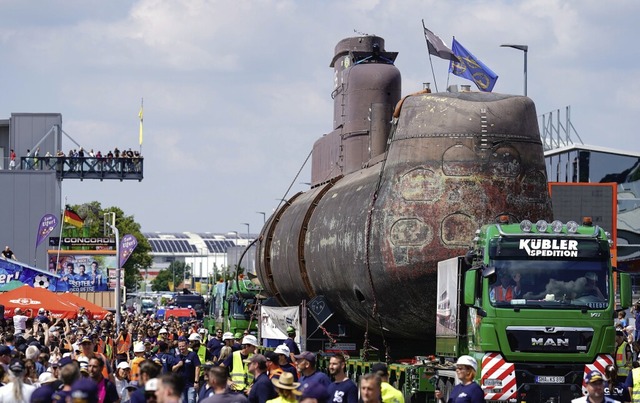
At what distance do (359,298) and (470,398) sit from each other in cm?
883

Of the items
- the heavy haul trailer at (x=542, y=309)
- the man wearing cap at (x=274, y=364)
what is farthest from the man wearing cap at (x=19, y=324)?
the man wearing cap at (x=274, y=364)

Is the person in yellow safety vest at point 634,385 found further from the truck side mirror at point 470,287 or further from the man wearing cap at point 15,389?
the man wearing cap at point 15,389

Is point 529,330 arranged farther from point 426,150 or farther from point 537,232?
point 426,150

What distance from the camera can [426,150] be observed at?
20.4m

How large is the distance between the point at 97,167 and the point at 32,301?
137 feet

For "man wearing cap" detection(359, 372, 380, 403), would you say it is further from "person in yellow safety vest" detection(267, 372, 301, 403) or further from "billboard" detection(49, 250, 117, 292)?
"billboard" detection(49, 250, 117, 292)

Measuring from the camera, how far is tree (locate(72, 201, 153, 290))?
110m

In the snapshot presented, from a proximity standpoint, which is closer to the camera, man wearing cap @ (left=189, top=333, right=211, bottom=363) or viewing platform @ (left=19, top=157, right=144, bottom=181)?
man wearing cap @ (left=189, top=333, right=211, bottom=363)

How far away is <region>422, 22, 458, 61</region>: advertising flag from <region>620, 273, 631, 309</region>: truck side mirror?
10.7 meters

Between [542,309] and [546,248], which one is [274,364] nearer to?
[542,309]

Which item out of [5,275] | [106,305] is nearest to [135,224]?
[106,305]

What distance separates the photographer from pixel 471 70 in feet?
99.1

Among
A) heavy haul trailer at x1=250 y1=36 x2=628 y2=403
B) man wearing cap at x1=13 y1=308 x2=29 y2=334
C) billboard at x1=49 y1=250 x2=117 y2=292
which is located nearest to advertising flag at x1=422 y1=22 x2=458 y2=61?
heavy haul trailer at x1=250 y1=36 x2=628 y2=403

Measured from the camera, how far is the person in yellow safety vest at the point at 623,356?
21528mm
